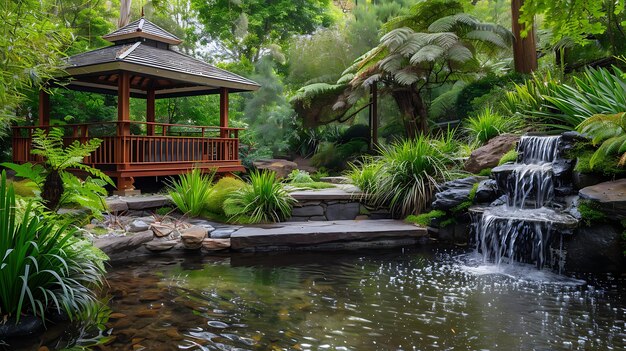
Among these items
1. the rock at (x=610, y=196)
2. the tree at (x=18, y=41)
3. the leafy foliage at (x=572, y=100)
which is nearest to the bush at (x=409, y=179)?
the leafy foliage at (x=572, y=100)

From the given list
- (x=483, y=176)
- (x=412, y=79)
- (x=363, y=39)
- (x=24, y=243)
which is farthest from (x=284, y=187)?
(x=363, y=39)

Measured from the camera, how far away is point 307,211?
826 centimetres

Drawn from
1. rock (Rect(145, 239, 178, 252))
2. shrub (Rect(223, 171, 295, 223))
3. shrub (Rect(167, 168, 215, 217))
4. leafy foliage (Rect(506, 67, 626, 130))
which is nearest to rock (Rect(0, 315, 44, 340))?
rock (Rect(145, 239, 178, 252))

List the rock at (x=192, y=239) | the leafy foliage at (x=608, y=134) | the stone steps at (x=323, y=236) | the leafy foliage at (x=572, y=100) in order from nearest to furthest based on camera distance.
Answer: the leafy foliage at (x=608, y=134) < the rock at (x=192, y=239) < the stone steps at (x=323, y=236) < the leafy foliage at (x=572, y=100)

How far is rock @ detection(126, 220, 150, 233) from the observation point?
6.71 m

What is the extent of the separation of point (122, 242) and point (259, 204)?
8.06 ft

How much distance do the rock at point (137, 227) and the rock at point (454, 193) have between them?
4349 mm

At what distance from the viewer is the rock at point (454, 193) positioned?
7227mm

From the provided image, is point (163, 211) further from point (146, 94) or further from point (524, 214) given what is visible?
point (146, 94)

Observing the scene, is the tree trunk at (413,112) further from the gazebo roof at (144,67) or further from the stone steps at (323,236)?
the stone steps at (323,236)

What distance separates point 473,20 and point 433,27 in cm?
96

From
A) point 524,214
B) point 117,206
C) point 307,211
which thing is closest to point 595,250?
point 524,214

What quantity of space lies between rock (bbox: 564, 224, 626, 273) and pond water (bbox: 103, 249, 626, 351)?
0.71 ft

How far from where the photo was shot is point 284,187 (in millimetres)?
8633
